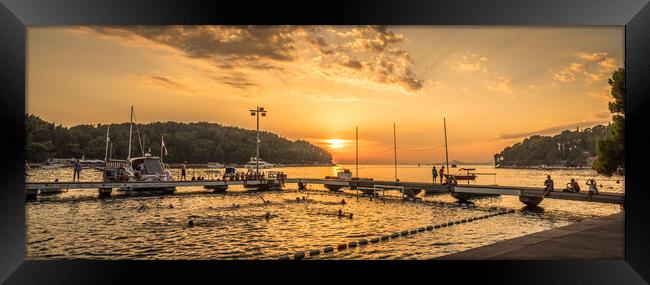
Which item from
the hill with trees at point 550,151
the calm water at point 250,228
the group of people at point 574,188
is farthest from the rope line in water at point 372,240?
the hill with trees at point 550,151

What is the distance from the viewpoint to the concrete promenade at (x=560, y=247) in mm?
6152

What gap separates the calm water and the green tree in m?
2.62

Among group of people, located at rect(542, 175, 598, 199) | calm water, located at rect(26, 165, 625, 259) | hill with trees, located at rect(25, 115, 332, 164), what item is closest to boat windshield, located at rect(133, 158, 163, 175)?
calm water, located at rect(26, 165, 625, 259)

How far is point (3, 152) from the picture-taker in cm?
597

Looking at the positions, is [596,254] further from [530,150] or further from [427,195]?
[530,150]

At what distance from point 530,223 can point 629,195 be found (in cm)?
1057

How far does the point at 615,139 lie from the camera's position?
587 inches

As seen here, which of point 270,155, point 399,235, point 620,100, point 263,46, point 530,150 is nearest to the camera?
point 399,235

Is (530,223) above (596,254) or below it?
below

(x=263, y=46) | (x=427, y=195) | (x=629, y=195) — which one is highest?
(x=263, y=46)

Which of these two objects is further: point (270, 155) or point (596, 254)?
point (270, 155)

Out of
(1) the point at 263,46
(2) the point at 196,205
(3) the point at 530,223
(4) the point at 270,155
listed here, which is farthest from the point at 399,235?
(4) the point at 270,155

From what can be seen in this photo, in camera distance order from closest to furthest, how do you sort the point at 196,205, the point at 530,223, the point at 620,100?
the point at 620,100, the point at 530,223, the point at 196,205
